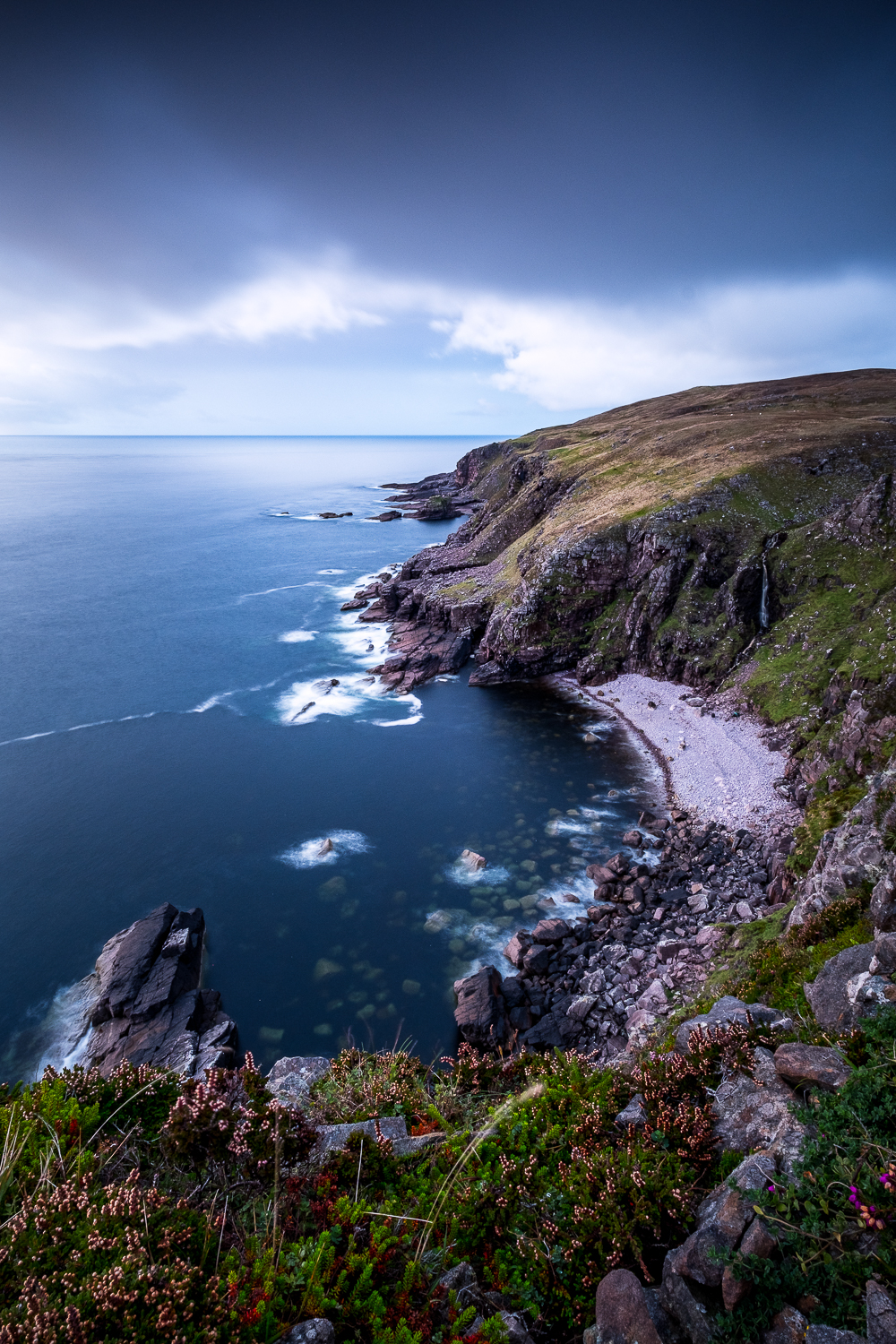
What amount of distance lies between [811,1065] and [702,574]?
2454 inches

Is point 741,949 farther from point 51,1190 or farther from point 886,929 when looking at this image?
point 51,1190

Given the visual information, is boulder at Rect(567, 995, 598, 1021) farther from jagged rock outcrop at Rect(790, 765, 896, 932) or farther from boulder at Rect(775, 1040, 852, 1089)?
boulder at Rect(775, 1040, 852, 1089)

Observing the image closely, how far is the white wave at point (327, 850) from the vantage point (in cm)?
3872

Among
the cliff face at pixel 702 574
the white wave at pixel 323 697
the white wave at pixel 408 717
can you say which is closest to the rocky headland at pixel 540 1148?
the cliff face at pixel 702 574

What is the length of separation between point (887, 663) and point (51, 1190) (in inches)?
1945

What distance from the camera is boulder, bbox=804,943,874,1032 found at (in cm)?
1016

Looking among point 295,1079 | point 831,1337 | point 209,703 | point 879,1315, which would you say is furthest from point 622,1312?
point 209,703

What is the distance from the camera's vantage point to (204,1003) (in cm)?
2823

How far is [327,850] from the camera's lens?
39.5 m

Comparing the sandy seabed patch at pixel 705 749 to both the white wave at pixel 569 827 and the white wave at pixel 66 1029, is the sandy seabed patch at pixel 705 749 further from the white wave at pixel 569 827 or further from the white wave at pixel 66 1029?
the white wave at pixel 66 1029

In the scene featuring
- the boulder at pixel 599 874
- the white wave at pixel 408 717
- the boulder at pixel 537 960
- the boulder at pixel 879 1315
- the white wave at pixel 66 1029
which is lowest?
the white wave at pixel 66 1029

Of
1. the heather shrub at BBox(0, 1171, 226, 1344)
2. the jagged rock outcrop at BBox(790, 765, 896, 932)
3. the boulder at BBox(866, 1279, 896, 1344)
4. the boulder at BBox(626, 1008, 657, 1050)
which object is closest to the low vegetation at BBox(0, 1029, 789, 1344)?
the heather shrub at BBox(0, 1171, 226, 1344)

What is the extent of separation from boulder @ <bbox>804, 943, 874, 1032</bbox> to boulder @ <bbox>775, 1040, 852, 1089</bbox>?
5.57ft

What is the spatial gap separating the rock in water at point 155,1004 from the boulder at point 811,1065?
75.7ft
